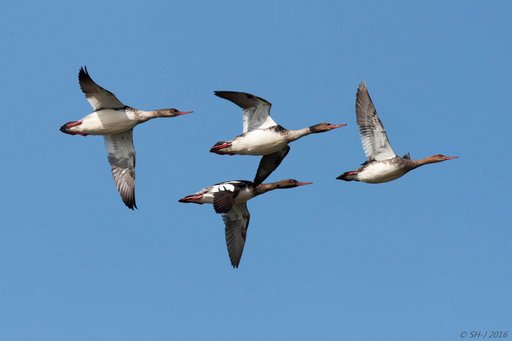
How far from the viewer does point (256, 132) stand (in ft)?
92.3

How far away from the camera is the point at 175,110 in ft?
97.0

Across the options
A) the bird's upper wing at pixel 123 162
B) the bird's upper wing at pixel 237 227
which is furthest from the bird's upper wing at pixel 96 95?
the bird's upper wing at pixel 237 227

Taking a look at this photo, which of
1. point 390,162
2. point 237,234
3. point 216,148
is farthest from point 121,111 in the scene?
point 390,162

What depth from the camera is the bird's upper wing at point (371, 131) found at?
28.2 meters

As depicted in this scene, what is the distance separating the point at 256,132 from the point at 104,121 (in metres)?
3.83

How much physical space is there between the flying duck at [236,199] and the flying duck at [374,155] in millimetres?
2445

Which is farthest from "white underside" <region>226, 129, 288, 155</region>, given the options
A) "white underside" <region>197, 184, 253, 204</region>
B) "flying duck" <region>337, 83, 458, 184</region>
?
"flying duck" <region>337, 83, 458, 184</region>

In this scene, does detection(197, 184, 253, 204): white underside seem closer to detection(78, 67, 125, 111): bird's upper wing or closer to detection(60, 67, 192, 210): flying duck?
detection(60, 67, 192, 210): flying duck

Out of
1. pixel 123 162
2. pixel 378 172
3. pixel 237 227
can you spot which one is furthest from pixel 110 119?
pixel 378 172

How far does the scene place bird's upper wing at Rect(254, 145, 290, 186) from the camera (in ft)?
97.9

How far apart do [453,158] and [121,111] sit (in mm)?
8536

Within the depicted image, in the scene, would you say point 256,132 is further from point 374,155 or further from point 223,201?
point 374,155

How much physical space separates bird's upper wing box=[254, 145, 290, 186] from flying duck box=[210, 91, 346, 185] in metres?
1.20

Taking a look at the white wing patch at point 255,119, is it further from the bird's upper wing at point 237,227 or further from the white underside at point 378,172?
the bird's upper wing at point 237,227
